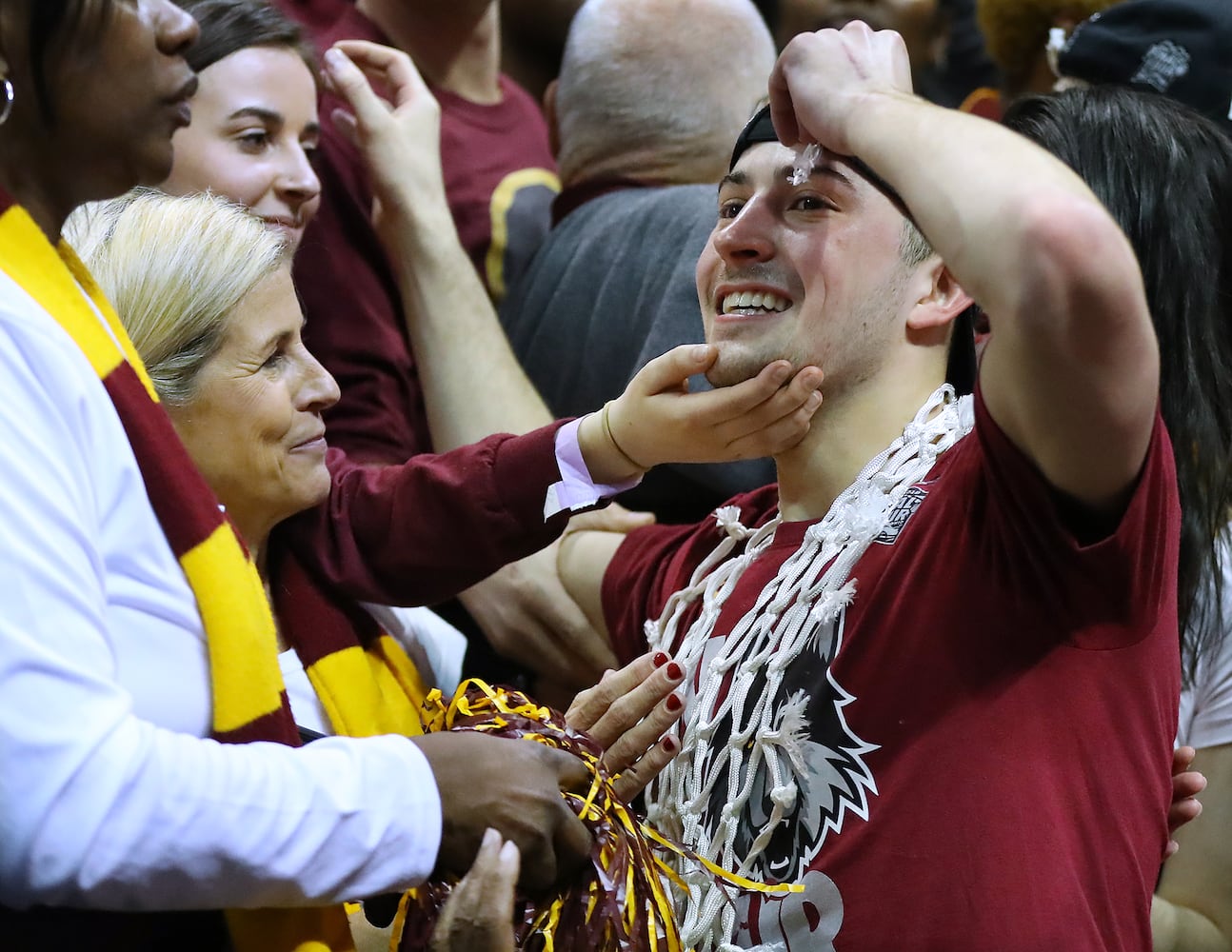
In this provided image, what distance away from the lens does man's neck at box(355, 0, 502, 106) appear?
2.55 metres

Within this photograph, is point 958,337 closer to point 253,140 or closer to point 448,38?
point 253,140

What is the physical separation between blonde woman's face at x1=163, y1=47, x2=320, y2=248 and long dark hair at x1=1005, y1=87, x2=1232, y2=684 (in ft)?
3.29

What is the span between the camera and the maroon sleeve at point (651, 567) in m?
1.78

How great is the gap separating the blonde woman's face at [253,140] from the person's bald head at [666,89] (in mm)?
526

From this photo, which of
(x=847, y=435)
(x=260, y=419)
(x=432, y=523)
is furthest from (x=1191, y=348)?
(x=260, y=419)

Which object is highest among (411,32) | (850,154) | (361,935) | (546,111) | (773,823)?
(850,154)

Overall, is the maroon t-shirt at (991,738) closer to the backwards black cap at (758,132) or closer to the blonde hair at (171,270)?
the backwards black cap at (758,132)

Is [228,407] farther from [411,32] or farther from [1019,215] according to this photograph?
[411,32]

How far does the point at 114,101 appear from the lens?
1.13m

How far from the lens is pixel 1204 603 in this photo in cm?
172

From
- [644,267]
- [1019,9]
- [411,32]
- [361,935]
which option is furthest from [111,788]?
[1019,9]

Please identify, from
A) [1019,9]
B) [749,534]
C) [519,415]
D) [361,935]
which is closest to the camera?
[361,935]

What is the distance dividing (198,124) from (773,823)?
1.25m

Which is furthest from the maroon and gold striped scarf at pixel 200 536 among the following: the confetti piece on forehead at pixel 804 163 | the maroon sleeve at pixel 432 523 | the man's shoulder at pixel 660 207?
the man's shoulder at pixel 660 207
